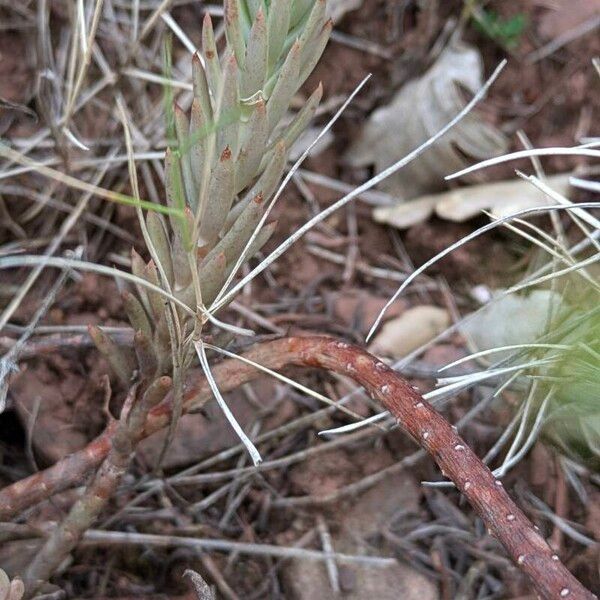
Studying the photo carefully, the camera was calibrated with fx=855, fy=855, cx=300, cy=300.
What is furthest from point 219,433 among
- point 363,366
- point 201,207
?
point 201,207

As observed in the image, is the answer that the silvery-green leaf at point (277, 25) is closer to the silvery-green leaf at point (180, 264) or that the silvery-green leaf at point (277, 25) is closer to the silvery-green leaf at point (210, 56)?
the silvery-green leaf at point (210, 56)

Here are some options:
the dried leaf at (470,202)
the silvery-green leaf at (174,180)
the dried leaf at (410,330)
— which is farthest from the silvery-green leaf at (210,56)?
the dried leaf at (470,202)

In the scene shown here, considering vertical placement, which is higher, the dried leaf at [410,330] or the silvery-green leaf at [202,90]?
the silvery-green leaf at [202,90]

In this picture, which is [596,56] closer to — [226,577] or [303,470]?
[303,470]

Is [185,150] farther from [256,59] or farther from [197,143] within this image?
[256,59]

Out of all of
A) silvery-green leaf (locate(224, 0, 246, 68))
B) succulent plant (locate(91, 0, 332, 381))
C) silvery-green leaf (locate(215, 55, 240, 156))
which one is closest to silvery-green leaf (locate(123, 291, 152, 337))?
succulent plant (locate(91, 0, 332, 381))

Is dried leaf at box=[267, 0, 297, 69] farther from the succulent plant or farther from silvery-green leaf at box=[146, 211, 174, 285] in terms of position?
silvery-green leaf at box=[146, 211, 174, 285]

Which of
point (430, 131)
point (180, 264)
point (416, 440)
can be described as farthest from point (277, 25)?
point (430, 131)
